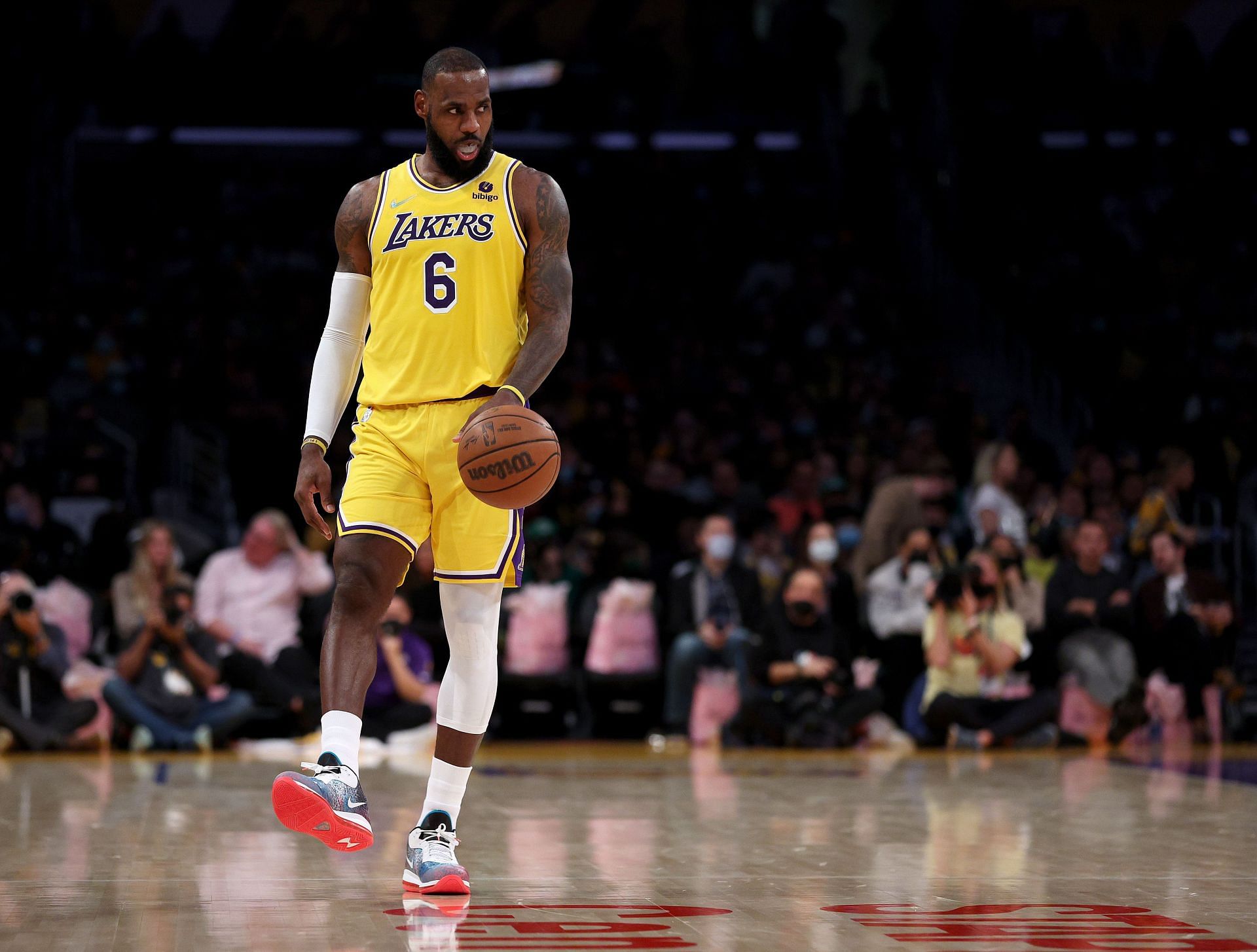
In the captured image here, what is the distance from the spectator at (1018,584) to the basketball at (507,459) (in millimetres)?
7181

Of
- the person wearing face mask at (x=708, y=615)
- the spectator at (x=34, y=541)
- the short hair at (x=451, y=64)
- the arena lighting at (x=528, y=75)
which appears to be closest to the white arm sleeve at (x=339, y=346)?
the short hair at (x=451, y=64)

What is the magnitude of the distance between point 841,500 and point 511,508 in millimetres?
8342

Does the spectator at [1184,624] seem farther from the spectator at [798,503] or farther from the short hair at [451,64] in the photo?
the short hair at [451,64]

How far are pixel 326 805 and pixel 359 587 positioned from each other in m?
0.56

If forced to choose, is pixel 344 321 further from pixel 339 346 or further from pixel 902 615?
pixel 902 615

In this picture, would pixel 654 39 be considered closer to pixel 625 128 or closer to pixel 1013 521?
pixel 625 128

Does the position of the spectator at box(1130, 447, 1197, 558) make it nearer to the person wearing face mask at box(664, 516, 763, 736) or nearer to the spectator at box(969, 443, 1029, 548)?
the spectator at box(969, 443, 1029, 548)

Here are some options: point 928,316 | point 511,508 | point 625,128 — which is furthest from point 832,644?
point 625,128

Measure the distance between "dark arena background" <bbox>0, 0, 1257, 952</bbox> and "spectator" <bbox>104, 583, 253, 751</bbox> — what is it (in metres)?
0.03

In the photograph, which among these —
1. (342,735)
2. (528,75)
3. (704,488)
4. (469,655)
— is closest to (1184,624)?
(704,488)

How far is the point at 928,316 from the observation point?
18.6 metres

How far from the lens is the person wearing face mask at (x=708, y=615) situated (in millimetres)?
10789

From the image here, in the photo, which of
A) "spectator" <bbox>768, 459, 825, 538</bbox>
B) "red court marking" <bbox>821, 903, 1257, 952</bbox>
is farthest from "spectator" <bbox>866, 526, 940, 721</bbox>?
"red court marking" <bbox>821, 903, 1257, 952</bbox>

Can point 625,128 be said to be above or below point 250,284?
above
